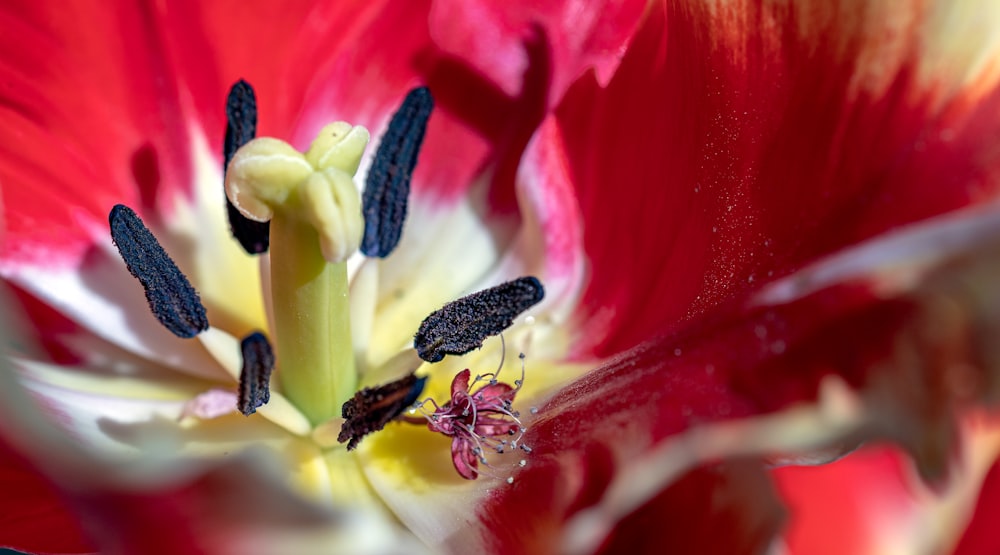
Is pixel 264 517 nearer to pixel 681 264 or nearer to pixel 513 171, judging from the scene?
pixel 681 264

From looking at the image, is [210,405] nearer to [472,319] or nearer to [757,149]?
[472,319]

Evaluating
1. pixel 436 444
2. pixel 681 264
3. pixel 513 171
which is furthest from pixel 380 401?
pixel 513 171

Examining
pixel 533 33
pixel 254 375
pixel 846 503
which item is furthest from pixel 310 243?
pixel 846 503

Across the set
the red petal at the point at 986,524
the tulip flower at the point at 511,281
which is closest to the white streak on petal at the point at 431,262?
the tulip flower at the point at 511,281

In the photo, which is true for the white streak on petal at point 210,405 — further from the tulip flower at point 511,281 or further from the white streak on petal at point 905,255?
the white streak on petal at point 905,255

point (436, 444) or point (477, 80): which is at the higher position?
point (477, 80)

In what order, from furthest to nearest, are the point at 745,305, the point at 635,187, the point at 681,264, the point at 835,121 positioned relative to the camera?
1. the point at 635,187
2. the point at 681,264
3. the point at 835,121
4. the point at 745,305

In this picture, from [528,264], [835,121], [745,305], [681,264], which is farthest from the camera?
[528,264]
